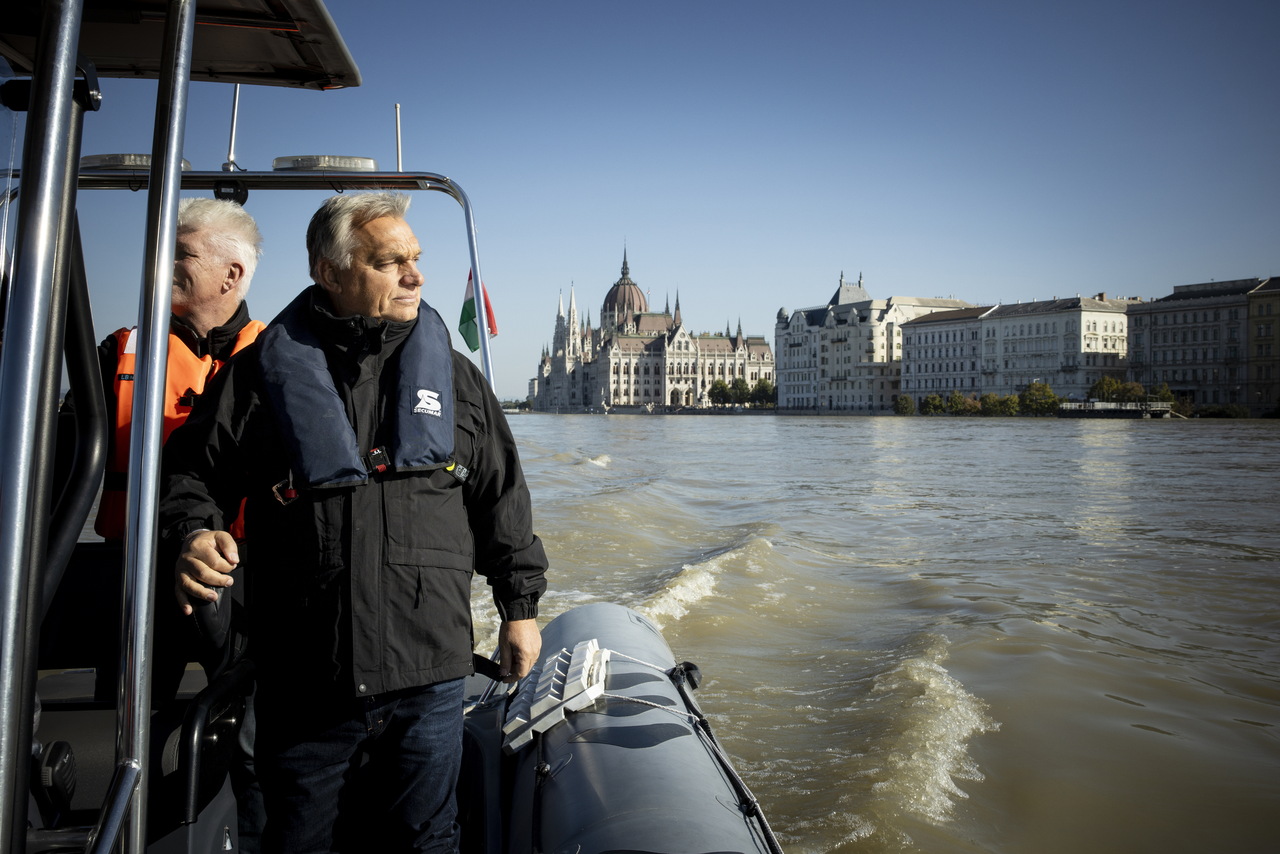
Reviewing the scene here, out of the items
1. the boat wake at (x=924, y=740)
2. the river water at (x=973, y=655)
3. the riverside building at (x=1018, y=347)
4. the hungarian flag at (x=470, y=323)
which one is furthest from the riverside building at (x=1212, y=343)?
the hungarian flag at (x=470, y=323)

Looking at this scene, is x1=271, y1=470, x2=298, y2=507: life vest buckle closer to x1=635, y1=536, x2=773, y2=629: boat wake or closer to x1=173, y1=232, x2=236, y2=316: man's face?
x1=173, y1=232, x2=236, y2=316: man's face

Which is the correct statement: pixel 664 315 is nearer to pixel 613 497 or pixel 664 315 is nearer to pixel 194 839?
pixel 613 497

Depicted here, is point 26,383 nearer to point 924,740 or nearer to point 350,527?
point 350,527

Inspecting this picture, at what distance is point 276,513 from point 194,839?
64 cm

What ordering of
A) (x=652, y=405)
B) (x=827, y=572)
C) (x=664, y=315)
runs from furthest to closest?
1. (x=664, y=315)
2. (x=652, y=405)
3. (x=827, y=572)

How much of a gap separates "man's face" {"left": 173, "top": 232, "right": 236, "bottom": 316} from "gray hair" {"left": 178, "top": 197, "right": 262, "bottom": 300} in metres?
0.02

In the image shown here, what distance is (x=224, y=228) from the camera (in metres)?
2.48

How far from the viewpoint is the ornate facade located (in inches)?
5979

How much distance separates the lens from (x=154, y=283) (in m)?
1.25

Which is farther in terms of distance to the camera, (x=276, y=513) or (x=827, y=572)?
(x=827, y=572)

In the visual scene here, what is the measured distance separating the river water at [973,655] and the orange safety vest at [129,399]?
274 cm

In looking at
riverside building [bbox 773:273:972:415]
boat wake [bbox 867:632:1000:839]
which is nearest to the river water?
boat wake [bbox 867:632:1000:839]

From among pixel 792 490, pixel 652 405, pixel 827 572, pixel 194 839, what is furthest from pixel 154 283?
pixel 652 405

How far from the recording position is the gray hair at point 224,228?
2455 mm
